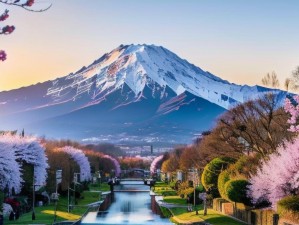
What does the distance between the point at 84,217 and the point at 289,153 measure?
27.5 metres

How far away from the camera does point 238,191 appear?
47.8 m

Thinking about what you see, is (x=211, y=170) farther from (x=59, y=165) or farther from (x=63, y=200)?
(x=59, y=165)

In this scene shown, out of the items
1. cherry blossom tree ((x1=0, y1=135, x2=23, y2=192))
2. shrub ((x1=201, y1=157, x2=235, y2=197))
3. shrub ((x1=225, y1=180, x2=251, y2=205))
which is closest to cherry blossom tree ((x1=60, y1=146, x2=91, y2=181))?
shrub ((x1=201, y1=157, x2=235, y2=197))

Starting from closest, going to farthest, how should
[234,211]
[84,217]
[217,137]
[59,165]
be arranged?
[234,211]
[84,217]
[217,137]
[59,165]

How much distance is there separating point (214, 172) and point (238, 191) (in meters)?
18.8

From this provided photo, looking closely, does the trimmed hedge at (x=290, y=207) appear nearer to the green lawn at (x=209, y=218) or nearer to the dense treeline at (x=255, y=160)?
the dense treeline at (x=255, y=160)

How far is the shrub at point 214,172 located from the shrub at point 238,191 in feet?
55.5

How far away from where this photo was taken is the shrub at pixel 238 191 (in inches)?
1865

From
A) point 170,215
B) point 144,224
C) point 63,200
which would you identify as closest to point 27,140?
point 63,200

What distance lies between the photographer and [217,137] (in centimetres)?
7812

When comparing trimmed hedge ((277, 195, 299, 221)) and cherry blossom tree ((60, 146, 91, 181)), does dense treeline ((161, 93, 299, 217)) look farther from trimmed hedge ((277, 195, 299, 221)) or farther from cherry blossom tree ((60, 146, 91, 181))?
cherry blossom tree ((60, 146, 91, 181))

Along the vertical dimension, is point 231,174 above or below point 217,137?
below

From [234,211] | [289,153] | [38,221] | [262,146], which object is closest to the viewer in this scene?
[289,153]

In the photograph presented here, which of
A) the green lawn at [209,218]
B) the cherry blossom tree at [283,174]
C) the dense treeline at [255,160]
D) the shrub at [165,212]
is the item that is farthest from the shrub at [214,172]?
the cherry blossom tree at [283,174]
